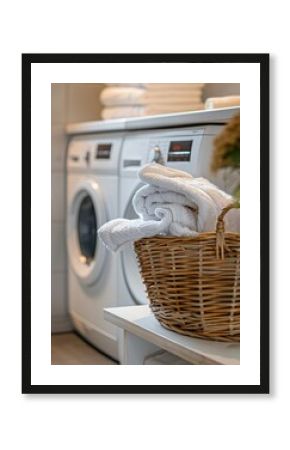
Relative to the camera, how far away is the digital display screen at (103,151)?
8.15ft

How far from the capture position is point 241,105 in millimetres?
1461

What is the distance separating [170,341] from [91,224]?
1.31m

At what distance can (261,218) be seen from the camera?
1.43 m

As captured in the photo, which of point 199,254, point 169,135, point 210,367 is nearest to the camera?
point 199,254

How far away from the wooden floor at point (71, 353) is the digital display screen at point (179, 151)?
520mm

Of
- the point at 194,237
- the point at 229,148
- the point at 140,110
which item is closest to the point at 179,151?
the point at 229,148

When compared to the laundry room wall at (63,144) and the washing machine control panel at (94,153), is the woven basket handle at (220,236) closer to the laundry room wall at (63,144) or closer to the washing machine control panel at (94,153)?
the laundry room wall at (63,144)

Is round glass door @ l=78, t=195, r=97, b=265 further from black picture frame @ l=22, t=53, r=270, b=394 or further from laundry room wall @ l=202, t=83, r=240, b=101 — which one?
black picture frame @ l=22, t=53, r=270, b=394

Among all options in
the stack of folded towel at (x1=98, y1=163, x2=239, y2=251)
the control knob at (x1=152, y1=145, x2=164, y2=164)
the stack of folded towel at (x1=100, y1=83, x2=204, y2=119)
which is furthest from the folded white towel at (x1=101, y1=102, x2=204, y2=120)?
the stack of folded towel at (x1=98, y1=163, x2=239, y2=251)

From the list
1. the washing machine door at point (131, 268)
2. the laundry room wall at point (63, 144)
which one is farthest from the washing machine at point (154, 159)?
the laundry room wall at point (63, 144)
